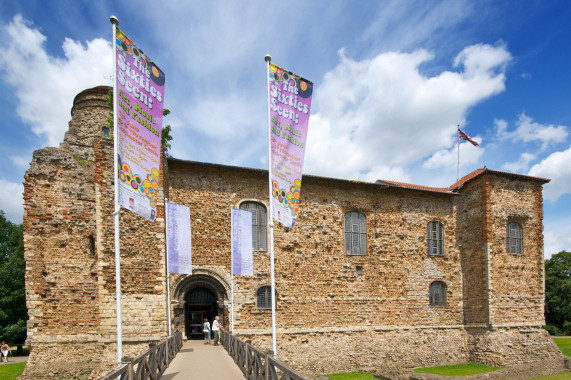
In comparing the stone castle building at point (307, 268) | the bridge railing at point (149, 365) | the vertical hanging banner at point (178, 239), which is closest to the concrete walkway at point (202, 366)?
the bridge railing at point (149, 365)

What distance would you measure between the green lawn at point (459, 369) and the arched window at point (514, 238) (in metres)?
6.32

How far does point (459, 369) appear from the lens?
1984 cm

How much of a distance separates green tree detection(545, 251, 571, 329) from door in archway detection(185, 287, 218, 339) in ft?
114

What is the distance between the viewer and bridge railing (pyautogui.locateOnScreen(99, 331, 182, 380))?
6.74m

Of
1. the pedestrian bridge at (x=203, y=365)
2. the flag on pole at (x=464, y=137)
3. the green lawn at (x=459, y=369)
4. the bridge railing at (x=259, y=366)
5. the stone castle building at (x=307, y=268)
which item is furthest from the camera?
the flag on pole at (x=464, y=137)

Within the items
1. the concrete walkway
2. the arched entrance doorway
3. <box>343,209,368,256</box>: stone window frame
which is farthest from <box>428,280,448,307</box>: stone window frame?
the concrete walkway

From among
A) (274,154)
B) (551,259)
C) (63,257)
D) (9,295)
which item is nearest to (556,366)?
(274,154)

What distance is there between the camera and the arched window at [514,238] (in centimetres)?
2155

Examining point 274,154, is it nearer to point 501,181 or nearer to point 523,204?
point 501,181

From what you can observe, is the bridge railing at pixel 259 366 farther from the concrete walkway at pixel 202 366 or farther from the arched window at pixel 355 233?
the arched window at pixel 355 233

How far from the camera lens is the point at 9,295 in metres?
28.4

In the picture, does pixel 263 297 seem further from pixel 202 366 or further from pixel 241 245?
pixel 202 366

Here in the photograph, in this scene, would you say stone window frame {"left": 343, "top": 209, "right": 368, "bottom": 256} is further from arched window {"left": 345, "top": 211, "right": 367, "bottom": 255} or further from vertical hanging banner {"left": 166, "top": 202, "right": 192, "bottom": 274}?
vertical hanging banner {"left": 166, "top": 202, "right": 192, "bottom": 274}

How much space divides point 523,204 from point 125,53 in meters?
22.2
